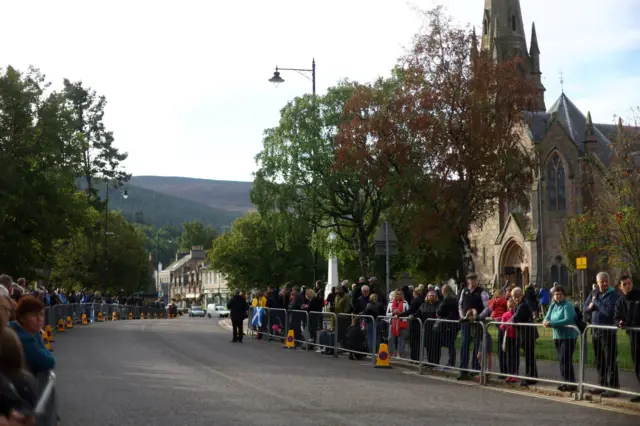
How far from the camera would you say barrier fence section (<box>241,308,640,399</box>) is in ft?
44.5

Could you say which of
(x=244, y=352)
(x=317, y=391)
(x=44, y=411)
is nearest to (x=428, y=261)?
(x=244, y=352)

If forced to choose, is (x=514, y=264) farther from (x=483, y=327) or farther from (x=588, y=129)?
(x=483, y=327)

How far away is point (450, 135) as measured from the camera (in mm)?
30344

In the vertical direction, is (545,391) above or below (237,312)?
below

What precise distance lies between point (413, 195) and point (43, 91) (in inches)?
807

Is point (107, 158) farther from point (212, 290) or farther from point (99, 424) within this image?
point (212, 290)

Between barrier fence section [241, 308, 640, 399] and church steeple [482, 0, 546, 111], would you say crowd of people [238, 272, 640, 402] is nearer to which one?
barrier fence section [241, 308, 640, 399]

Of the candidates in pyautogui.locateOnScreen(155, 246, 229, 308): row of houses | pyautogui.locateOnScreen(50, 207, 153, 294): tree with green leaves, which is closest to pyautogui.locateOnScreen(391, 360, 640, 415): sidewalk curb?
pyautogui.locateOnScreen(50, 207, 153, 294): tree with green leaves

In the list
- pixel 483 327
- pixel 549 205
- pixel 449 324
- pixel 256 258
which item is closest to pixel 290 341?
pixel 449 324

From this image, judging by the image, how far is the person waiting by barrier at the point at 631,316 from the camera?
1291cm

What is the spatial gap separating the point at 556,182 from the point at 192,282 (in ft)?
382

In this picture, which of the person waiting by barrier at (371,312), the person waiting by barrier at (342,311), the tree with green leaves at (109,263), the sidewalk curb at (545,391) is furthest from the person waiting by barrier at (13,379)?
the tree with green leaves at (109,263)

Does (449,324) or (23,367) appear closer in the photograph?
(23,367)

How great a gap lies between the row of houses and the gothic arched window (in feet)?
289
